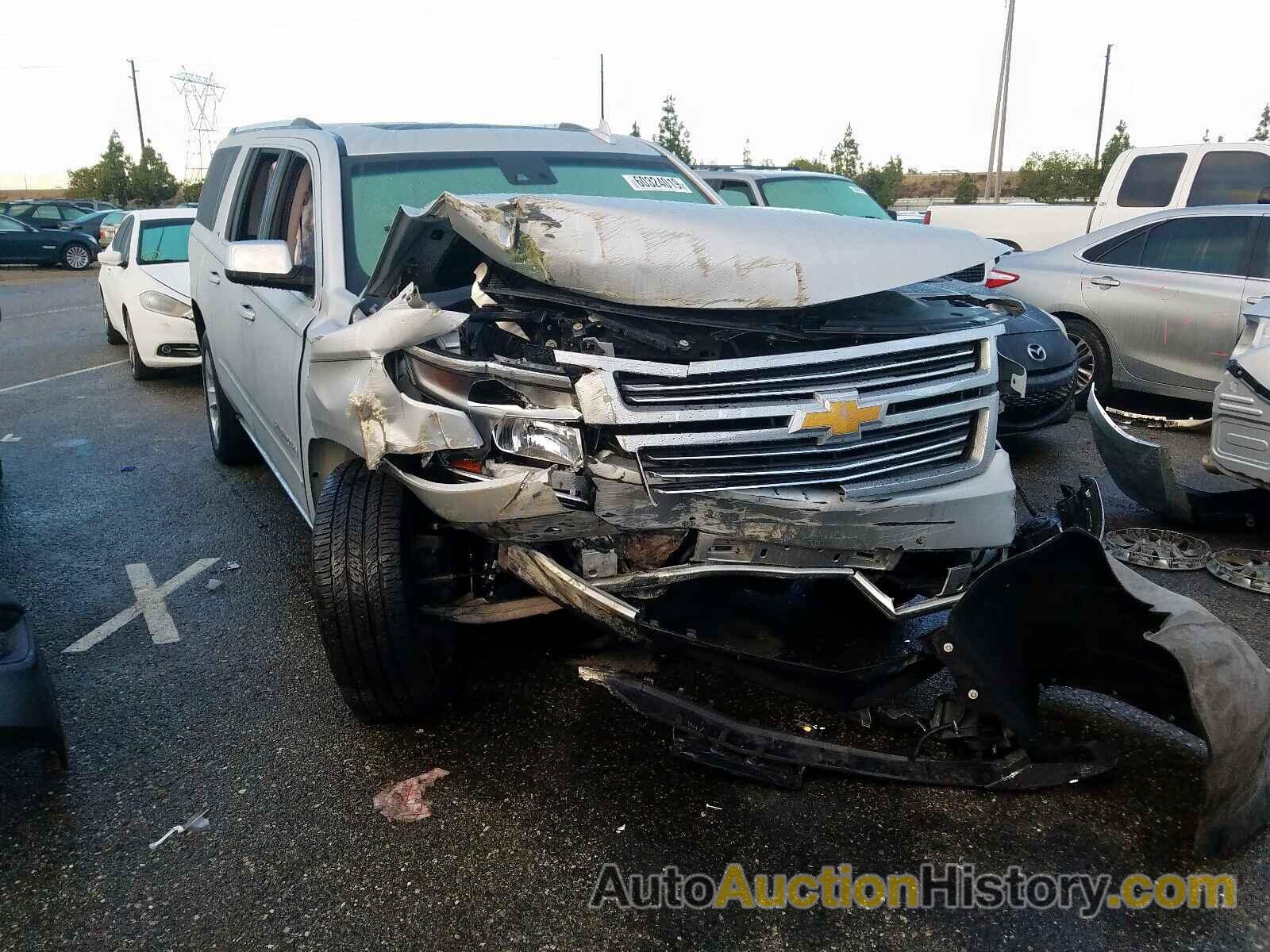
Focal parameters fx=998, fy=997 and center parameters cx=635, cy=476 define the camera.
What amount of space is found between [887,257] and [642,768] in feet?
5.62

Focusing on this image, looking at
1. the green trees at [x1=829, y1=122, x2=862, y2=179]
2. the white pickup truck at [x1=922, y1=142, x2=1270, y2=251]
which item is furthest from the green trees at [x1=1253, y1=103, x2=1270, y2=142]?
the white pickup truck at [x1=922, y1=142, x2=1270, y2=251]

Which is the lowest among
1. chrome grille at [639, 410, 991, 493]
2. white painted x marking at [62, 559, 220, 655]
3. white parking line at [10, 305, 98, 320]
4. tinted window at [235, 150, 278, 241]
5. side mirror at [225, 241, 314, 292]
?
white parking line at [10, 305, 98, 320]

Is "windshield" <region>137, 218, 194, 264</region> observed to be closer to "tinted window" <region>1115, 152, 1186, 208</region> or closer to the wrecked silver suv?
the wrecked silver suv

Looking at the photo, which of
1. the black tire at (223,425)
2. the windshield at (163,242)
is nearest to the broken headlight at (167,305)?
the windshield at (163,242)

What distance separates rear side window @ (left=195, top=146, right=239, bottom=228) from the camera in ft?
19.5

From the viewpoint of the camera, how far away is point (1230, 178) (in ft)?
31.4

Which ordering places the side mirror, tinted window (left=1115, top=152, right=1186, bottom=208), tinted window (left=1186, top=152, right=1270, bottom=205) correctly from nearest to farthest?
the side mirror
tinted window (left=1186, top=152, right=1270, bottom=205)
tinted window (left=1115, top=152, right=1186, bottom=208)

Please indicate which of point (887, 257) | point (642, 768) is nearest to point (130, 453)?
point (642, 768)

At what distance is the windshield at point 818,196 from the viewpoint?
31.9 ft

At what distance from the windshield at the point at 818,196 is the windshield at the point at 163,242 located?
5887 millimetres

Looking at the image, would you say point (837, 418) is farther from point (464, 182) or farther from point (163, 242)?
point (163, 242)

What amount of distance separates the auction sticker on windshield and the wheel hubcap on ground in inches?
124

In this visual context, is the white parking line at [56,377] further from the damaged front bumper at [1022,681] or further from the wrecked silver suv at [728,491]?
the damaged front bumper at [1022,681]

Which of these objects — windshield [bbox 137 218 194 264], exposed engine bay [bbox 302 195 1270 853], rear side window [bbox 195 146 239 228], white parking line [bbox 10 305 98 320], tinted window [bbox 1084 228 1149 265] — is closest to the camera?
exposed engine bay [bbox 302 195 1270 853]
